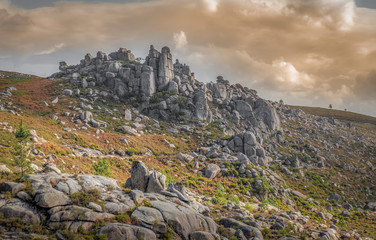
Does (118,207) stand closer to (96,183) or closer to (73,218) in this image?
(73,218)

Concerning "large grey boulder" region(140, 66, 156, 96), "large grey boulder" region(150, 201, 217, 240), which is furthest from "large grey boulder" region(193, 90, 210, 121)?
"large grey boulder" region(150, 201, 217, 240)

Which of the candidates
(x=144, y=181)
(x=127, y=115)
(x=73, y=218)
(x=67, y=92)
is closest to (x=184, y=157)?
(x=127, y=115)

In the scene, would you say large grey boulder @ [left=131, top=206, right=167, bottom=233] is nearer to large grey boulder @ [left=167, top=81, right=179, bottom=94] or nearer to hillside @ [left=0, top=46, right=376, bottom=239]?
hillside @ [left=0, top=46, right=376, bottom=239]

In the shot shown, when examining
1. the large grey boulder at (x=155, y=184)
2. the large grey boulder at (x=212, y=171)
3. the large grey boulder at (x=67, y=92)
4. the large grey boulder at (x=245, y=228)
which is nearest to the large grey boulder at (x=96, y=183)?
the large grey boulder at (x=155, y=184)

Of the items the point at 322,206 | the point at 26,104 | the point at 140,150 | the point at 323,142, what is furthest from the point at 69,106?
the point at 323,142

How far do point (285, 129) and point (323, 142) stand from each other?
20679 mm

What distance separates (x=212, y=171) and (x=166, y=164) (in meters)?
12.3

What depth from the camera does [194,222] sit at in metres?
21.3

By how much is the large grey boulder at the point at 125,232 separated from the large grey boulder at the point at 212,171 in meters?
37.6

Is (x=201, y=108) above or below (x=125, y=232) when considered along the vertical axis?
above

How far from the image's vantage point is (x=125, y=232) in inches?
611

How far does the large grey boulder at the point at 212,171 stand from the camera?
53094 millimetres

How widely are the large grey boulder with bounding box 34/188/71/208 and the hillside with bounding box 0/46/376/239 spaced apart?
8 centimetres

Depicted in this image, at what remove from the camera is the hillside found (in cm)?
1753
